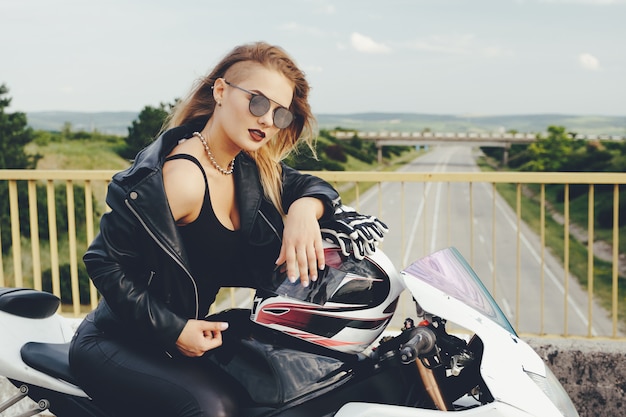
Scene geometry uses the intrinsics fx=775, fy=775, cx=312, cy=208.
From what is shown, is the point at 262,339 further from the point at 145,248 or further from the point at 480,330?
the point at 480,330

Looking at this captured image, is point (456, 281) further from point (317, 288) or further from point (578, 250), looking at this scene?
point (578, 250)

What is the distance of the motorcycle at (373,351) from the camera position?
2.00 metres

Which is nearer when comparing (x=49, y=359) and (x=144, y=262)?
(x=144, y=262)

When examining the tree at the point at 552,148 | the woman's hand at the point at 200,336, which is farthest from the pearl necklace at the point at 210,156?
the tree at the point at 552,148

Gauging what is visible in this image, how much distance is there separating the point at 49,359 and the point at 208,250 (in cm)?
61

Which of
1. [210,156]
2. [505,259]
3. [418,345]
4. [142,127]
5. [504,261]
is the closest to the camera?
[418,345]

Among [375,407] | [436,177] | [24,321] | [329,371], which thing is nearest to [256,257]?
[329,371]

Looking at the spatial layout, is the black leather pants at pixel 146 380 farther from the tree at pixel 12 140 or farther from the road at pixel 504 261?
the tree at pixel 12 140

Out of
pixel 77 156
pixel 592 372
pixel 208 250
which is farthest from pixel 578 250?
pixel 208 250

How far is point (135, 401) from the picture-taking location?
2133mm

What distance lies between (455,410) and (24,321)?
4.63 feet

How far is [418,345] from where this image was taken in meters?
1.93

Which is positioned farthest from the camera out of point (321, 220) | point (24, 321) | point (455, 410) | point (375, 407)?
point (24, 321)

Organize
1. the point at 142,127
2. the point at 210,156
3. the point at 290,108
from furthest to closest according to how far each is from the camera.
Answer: the point at 142,127
the point at 290,108
the point at 210,156
